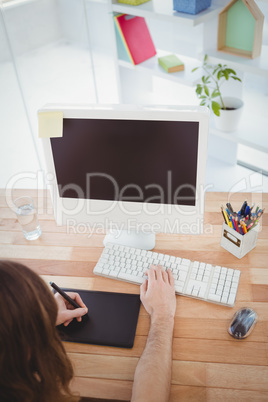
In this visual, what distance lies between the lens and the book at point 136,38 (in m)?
2.39

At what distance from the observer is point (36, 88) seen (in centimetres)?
246

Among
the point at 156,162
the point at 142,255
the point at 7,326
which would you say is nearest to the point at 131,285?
the point at 142,255

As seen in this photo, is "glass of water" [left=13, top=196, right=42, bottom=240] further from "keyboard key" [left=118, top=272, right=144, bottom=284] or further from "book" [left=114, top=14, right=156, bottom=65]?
"book" [left=114, top=14, right=156, bottom=65]

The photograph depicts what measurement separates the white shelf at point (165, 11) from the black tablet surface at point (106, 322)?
4.79 ft

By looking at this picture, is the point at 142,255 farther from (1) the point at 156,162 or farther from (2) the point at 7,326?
(2) the point at 7,326

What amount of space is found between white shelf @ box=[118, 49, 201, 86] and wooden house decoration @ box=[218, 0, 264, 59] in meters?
0.24

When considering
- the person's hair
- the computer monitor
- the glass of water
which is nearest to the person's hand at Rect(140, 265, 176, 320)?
the computer monitor

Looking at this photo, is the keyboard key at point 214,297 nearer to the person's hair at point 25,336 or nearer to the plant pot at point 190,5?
the person's hair at point 25,336

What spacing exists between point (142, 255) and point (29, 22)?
5.68 feet

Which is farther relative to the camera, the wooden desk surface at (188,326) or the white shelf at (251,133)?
the white shelf at (251,133)

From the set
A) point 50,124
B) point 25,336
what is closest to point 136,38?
point 50,124

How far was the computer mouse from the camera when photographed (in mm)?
994

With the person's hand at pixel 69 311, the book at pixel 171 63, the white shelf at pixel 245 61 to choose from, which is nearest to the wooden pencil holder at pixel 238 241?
the person's hand at pixel 69 311

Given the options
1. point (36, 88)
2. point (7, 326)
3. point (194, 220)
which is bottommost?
point (36, 88)
